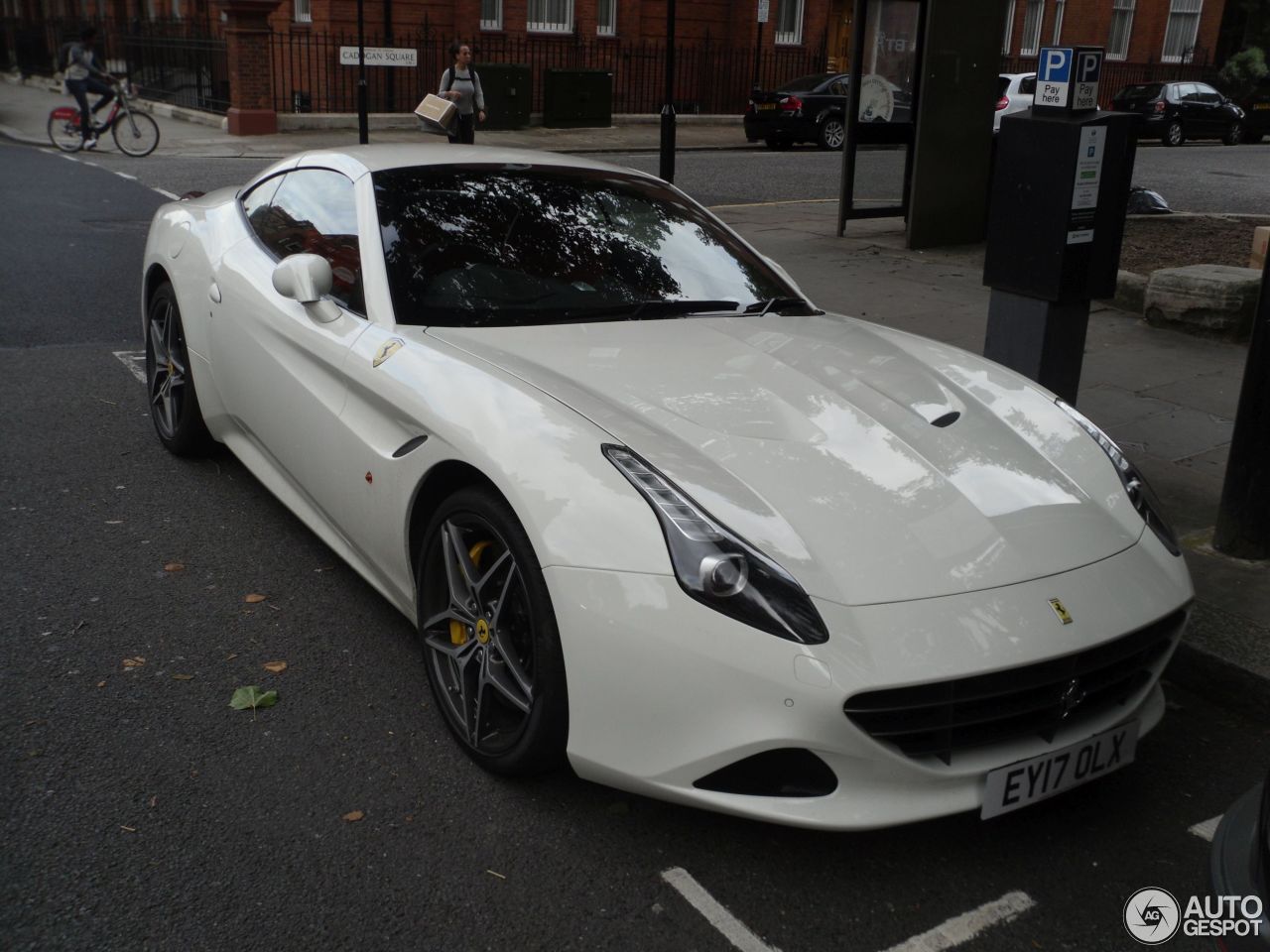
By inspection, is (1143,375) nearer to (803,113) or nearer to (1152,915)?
(1152,915)

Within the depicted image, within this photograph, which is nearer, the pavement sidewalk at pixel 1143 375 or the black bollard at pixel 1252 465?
the pavement sidewalk at pixel 1143 375

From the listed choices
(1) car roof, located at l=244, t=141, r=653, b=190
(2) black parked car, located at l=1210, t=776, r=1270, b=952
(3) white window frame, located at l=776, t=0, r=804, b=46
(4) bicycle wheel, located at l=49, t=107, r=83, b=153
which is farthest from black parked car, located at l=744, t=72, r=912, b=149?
(2) black parked car, located at l=1210, t=776, r=1270, b=952

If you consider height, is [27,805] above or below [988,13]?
below

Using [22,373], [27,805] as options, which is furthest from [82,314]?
[27,805]

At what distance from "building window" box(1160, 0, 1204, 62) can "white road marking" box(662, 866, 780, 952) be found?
42.4 m

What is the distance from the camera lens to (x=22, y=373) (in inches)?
268

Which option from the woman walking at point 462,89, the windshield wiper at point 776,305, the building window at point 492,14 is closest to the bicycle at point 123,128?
the woman walking at point 462,89

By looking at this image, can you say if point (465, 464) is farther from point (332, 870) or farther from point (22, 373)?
point (22, 373)

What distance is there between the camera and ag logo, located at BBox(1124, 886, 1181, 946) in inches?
107

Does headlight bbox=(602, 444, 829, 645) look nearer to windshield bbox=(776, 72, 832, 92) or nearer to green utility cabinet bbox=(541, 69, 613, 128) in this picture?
windshield bbox=(776, 72, 832, 92)

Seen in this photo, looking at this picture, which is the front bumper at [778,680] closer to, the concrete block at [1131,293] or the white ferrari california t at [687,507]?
the white ferrari california t at [687,507]

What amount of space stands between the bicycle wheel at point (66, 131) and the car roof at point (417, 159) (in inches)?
670

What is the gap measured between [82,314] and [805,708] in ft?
23.8

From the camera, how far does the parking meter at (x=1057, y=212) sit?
486 cm
